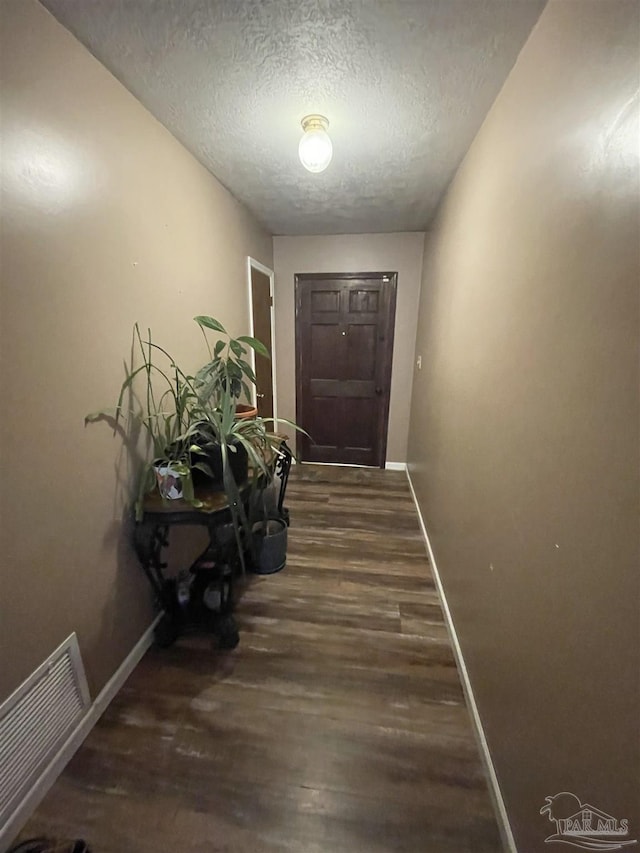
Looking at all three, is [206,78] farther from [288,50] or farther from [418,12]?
[418,12]

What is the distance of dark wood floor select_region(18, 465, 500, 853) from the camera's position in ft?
3.23

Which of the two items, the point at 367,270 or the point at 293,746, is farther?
the point at 367,270

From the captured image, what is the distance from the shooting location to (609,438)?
2.05 feet

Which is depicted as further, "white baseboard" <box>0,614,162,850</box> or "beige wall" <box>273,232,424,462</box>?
"beige wall" <box>273,232,424,462</box>

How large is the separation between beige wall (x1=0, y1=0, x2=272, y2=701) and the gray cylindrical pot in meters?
0.63

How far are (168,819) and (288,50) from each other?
2.43 metres

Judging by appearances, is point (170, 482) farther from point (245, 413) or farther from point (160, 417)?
point (245, 413)

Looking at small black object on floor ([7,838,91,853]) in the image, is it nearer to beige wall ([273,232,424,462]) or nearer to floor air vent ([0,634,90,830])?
floor air vent ([0,634,90,830])

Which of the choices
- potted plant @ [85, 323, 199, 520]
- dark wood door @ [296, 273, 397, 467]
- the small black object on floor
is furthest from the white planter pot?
dark wood door @ [296, 273, 397, 467]

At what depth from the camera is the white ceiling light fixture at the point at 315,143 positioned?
137cm

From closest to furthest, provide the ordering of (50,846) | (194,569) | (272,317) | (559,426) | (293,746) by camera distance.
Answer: (559,426)
(50,846)
(293,746)
(194,569)
(272,317)

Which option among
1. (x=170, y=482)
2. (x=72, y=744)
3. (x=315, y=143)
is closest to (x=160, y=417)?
(x=170, y=482)

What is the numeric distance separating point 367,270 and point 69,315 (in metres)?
2.76

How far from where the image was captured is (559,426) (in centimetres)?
79
